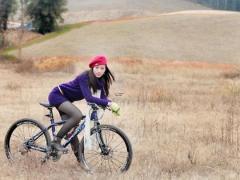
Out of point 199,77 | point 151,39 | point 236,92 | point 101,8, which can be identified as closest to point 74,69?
point 199,77

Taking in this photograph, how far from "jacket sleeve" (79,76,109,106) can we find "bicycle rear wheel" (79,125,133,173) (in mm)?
357

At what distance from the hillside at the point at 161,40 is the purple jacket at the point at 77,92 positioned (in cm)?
4261

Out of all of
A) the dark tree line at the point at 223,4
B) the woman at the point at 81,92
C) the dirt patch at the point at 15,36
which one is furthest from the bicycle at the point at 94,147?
the dark tree line at the point at 223,4

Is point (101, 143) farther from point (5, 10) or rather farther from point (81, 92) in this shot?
point (5, 10)

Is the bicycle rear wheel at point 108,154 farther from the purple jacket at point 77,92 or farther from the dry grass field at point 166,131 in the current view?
the purple jacket at point 77,92

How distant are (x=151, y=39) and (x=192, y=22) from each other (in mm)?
10955

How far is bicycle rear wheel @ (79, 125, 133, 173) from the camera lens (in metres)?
7.63

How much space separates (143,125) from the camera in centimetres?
Answer: 1182

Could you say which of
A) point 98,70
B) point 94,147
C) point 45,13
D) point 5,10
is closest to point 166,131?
point 94,147

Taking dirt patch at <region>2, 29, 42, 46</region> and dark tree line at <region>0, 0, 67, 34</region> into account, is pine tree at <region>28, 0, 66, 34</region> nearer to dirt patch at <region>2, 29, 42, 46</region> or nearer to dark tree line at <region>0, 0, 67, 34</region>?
dark tree line at <region>0, 0, 67, 34</region>

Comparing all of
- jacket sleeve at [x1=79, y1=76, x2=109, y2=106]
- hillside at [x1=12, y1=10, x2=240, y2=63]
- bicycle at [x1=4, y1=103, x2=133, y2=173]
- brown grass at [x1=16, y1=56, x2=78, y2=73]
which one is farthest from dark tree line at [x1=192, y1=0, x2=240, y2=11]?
jacket sleeve at [x1=79, y1=76, x2=109, y2=106]

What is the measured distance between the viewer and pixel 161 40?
61.0 metres

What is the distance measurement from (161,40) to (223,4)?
61378 millimetres

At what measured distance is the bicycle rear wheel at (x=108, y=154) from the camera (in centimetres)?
763
